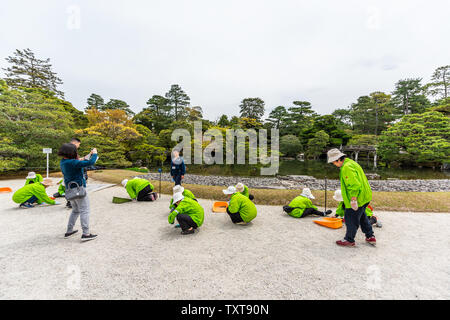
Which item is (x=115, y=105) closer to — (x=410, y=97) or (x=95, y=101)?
(x=95, y=101)

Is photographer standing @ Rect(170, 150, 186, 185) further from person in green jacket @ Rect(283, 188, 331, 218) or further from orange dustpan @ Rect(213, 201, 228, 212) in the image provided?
person in green jacket @ Rect(283, 188, 331, 218)

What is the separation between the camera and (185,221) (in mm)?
3049

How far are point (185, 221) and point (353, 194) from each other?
272 centimetres

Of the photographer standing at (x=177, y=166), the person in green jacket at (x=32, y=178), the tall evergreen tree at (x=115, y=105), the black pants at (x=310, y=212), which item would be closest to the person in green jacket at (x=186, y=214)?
the photographer standing at (x=177, y=166)

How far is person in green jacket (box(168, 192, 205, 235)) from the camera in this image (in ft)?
9.93

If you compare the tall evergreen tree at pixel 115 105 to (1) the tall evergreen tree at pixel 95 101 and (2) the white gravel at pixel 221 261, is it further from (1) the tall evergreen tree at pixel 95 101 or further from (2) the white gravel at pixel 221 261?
Result: (2) the white gravel at pixel 221 261

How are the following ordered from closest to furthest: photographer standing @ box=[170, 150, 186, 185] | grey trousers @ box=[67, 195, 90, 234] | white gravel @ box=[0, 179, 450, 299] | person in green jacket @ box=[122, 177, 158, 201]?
white gravel @ box=[0, 179, 450, 299] → grey trousers @ box=[67, 195, 90, 234] → photographer standing @ box=[170, 150, 186, 185] → person in green jacket @ box=[122, 177, 158, 201]

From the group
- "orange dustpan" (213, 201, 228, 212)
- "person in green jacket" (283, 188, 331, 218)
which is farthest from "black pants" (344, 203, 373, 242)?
"orange dustpan" (213, 201, 228, 212)

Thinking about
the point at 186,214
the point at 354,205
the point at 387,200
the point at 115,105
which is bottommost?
the point at 387,200

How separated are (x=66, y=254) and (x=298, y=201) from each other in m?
4.40

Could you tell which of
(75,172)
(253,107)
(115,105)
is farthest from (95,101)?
(75,172)

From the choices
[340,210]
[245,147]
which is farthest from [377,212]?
[245,147]

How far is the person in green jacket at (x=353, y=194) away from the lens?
2.46 metres
